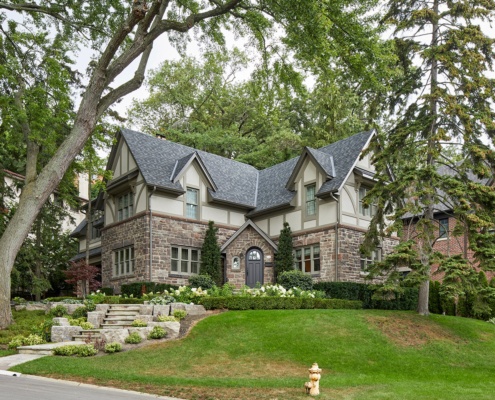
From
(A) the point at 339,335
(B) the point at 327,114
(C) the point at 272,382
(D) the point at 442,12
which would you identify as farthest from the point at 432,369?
(B) the point at 327,114

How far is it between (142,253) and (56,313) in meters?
7.01

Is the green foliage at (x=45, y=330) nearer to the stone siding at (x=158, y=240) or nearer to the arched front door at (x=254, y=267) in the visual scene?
the stone siding at (x=158, y=240)

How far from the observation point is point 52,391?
1013cm

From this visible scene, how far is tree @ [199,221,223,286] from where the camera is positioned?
26.3 metres

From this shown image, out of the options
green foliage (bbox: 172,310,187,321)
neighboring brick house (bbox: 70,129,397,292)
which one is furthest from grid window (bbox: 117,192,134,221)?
green foliage (bbox: 172,310,187,321)

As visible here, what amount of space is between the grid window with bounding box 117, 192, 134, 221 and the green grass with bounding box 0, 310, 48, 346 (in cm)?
818

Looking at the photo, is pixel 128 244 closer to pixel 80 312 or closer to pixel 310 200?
pixel 80 312

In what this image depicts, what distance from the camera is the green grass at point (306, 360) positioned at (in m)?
11.8

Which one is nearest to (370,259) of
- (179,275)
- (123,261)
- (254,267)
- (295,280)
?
(295,280)

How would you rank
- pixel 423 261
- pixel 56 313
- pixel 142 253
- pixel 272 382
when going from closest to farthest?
pixel 272 382 → pixel 56 313 → pixel 423 261 → pixel 142 253

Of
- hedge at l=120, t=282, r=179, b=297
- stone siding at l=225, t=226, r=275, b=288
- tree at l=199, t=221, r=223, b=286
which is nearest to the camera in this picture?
hedge at l=120, t=282, r=179, b=297

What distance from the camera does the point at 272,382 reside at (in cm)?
1241

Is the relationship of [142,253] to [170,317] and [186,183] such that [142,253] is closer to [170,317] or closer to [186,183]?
[186,183]

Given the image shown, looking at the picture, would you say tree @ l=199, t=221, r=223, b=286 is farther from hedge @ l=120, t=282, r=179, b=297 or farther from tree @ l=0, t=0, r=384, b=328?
tree @ l=0, t=0, r=384, b=328
